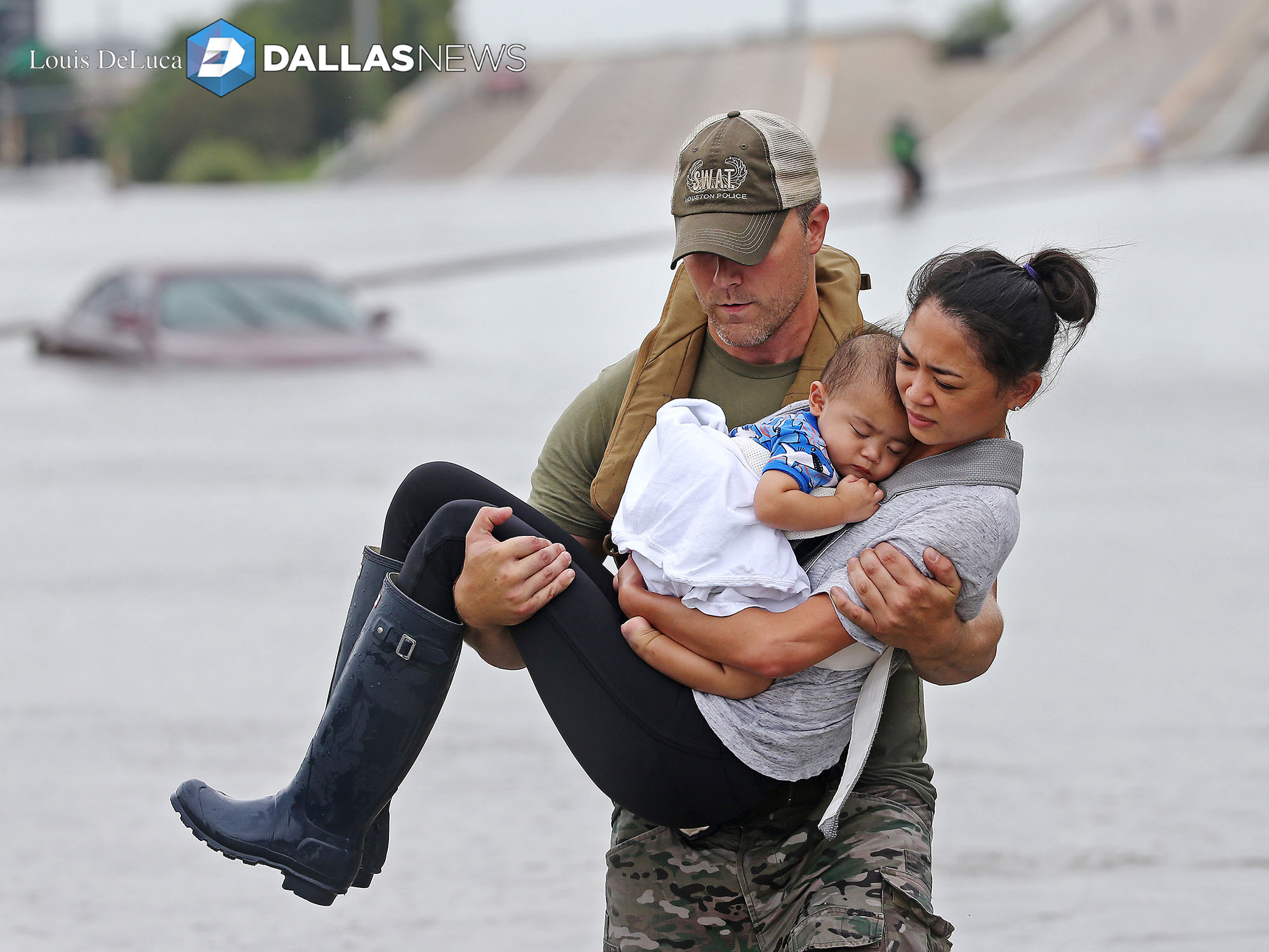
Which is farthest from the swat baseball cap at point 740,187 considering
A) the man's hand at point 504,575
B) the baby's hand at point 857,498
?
the man's hand at point 504,575

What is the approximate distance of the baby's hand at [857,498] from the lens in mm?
2598

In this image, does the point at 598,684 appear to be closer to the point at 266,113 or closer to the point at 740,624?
the point at 740,624

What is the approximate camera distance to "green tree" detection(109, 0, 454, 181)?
71.2 m

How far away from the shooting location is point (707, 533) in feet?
8.45

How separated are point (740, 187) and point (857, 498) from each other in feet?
1.76

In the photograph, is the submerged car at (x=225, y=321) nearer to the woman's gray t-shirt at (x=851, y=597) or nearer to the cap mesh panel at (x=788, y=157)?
the cap mesh panel at (x=788, y=157)

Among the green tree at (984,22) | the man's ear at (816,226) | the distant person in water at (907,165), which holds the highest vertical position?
the green tree at (984,22)

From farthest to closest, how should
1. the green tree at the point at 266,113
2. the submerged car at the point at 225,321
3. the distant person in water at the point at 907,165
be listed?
the green tree at the point at 266,113, the distant person in water at the point at 907,165, the submerged car at the point at 225,321

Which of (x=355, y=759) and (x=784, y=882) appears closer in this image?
(x=355, y=759)

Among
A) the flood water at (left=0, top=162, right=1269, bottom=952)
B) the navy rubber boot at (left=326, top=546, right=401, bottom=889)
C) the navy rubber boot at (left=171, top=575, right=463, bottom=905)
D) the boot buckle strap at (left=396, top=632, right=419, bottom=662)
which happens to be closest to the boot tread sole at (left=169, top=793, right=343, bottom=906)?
the navy rubber boot at (left=171, top=575, right=463, bottom=905)

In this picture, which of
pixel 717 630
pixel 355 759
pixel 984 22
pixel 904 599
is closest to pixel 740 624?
pixel 717 630

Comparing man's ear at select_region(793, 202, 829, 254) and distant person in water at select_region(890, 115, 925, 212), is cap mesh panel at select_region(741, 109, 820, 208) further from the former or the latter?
distant person in water at select_region(890, 115, 925, 212)

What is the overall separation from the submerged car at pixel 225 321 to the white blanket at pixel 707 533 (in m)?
13.2

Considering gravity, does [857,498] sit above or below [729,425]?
below
